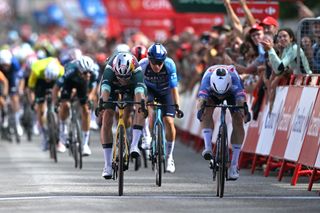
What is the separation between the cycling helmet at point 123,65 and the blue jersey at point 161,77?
153cm

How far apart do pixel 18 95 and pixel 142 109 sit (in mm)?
14327

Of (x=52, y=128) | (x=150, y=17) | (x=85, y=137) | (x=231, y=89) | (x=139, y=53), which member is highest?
(x=231, y=89)

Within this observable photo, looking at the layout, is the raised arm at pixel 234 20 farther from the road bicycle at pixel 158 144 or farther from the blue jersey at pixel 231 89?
the blue jersey at pixel 231 89

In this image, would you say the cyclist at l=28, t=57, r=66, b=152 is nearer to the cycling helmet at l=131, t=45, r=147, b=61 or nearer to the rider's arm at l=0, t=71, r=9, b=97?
the rider's arm at l=0, t=71, r=9, b=97

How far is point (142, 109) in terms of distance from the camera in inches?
687

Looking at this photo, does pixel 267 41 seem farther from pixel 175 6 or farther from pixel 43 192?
pixel 175 6

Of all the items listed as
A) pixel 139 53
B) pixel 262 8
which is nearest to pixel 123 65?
pixel 139 53

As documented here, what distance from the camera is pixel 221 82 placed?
17.4 meters

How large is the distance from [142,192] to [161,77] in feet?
7.92

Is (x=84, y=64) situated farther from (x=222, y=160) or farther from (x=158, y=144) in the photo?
(x=222, y=160)

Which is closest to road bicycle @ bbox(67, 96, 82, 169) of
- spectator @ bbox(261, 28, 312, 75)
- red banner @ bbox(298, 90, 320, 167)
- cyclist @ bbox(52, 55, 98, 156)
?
cyclist @ bbox(52, 55, 98, 156)

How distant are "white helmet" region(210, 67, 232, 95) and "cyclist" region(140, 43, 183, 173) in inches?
69.1

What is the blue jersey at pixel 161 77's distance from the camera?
19328 mm

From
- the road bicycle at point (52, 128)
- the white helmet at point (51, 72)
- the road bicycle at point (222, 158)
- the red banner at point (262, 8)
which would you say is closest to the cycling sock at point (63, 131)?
the road bicycle at point (52, 128)
